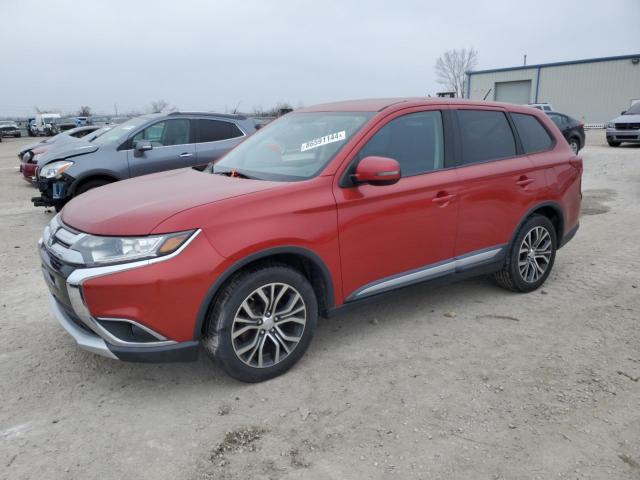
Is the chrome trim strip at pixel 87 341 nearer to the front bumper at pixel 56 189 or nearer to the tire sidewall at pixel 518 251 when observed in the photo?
the tire sidewall at pixel 518 251

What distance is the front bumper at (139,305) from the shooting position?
8.96 feet

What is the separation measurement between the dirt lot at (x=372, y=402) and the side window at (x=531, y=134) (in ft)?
4.52

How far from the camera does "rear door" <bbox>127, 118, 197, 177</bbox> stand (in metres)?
7.78

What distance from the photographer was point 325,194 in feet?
10.8

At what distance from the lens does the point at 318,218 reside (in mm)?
3248

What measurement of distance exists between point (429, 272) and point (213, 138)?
18.2 feet

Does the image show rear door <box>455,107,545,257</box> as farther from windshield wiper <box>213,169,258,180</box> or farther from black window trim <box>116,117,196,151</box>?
black window trim <box>116,117,196,151</box>

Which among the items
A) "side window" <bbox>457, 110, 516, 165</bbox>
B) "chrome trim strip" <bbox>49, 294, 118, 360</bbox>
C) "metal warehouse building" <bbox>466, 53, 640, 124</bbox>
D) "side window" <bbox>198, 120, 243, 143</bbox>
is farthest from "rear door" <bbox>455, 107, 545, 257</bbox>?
"metal warehouse building" <bbox>466, 53, 640, 124</bbox>

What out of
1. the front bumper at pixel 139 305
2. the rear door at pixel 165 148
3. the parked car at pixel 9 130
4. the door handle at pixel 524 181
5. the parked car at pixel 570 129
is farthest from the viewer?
the parked car at pixel 9 130

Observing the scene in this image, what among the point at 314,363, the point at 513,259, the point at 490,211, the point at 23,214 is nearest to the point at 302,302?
the point at 314,363

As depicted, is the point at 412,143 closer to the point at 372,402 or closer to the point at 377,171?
the point at 377,171

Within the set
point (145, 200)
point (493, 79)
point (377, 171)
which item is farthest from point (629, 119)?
point (493, 79)

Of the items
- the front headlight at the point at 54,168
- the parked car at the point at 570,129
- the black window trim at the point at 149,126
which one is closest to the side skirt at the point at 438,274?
the black window trim at the point at 149,126

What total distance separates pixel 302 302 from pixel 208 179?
1115 millimetres
